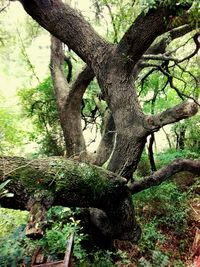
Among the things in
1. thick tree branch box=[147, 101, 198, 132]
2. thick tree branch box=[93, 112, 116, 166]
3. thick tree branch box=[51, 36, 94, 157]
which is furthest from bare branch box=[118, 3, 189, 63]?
thick tree branch box=[93, 112, 116, 166]

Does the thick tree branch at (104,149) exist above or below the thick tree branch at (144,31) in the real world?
below

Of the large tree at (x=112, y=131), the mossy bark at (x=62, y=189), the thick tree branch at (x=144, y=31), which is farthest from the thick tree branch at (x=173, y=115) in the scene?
the thick tree branch at (x=144, y=31)

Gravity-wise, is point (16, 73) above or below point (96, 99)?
above

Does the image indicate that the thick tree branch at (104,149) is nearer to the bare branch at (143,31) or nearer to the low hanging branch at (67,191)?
the low hanging branch at (67,191)

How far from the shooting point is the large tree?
4.13 metres

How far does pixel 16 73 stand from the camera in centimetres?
1347

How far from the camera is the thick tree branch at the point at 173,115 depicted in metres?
4.38

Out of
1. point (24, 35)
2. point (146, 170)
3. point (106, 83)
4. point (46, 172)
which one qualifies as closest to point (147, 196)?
point (146, 170)

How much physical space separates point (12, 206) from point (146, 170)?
19.3ft

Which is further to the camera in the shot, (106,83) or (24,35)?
(24,35)

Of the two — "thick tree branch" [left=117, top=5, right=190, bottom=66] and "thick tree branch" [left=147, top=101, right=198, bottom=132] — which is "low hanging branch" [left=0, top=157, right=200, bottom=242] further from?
"thick tree branch" [left=117, top=5, right=190, bottom=66]

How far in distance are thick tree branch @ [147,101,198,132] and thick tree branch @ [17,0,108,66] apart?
5.74ft

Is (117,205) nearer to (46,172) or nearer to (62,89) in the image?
(46,172)

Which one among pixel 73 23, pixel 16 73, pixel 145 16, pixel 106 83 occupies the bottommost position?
pixel 106 83
